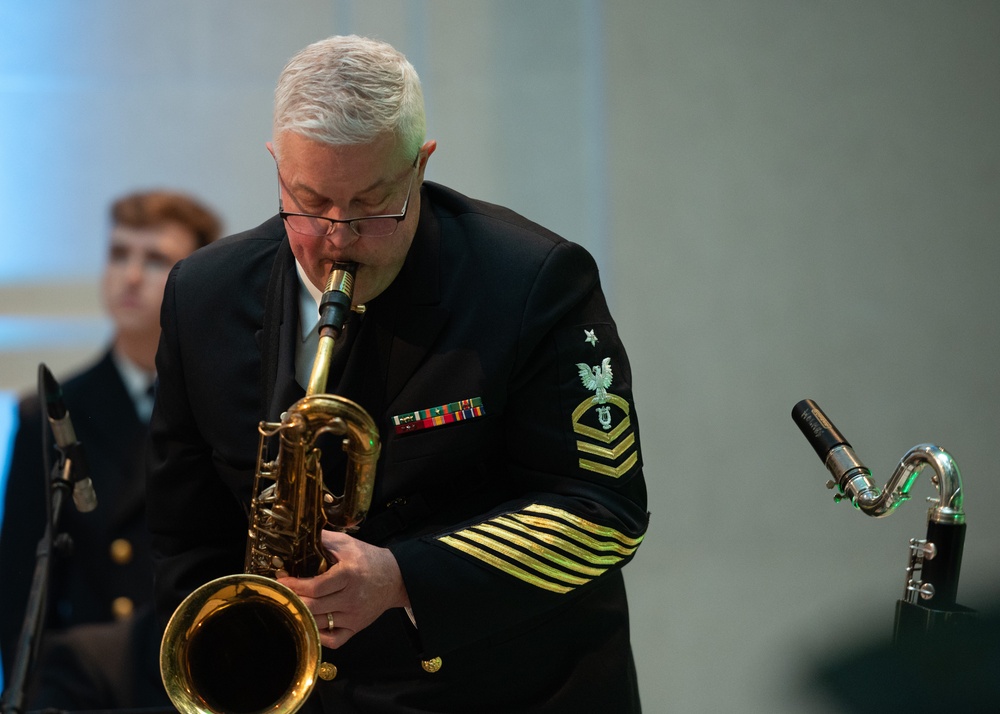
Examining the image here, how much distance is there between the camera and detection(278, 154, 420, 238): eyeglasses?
5.53 feet

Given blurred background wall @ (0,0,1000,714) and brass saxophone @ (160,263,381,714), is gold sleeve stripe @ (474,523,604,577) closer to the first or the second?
brass saxophone @ (160,263,381,714)

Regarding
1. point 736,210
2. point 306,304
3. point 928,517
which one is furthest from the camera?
point 736,210

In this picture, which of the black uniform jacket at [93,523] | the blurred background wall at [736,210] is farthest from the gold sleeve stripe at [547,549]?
the blurred background wall at [736,210]

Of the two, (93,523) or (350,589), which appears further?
(93,523)

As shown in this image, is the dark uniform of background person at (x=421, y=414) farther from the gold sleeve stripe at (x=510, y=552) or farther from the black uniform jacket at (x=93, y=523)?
the black uniform jacket at (x=93, y=523)

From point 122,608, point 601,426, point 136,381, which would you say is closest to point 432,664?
point 601,426

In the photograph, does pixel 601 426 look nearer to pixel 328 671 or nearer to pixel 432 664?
pixel 432 664

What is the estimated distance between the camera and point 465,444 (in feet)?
5.77

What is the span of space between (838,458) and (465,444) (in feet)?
→ 1.77

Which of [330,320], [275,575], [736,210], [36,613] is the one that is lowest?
[36,613]

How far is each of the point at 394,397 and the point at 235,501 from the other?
38 centimetres

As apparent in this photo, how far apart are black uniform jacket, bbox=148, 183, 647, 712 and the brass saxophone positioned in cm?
8

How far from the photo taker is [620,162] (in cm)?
420

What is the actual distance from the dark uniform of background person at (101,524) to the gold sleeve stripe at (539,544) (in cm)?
188
